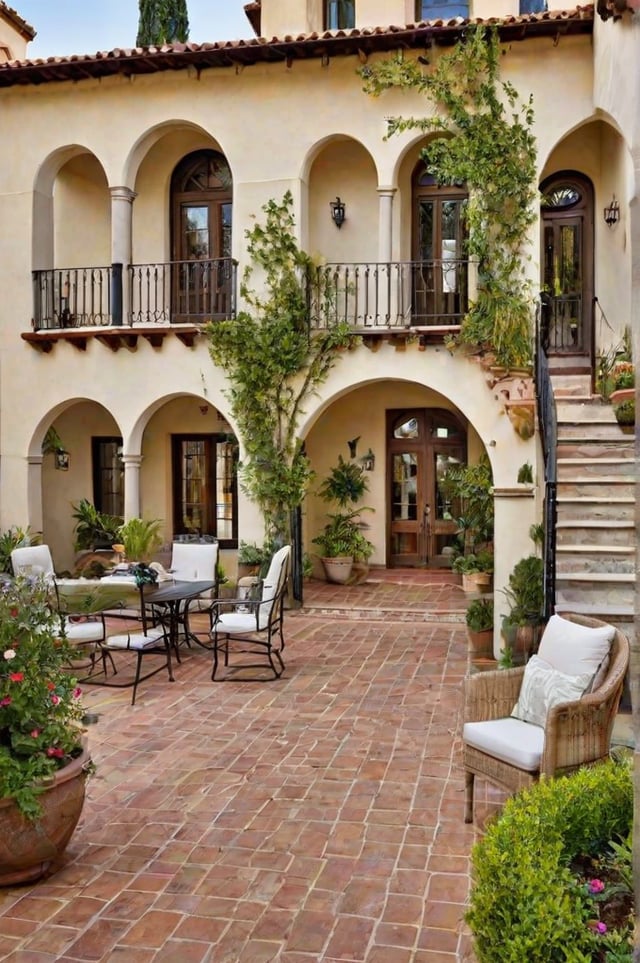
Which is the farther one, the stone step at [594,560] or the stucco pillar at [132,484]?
the stucco pillar at [132,484]

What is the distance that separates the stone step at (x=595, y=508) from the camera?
775 cm

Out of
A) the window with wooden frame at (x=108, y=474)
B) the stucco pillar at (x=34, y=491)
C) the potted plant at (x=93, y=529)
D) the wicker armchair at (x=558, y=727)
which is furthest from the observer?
the window with wooden frame at (x=108, y=474)

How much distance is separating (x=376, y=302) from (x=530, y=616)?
17.2 feet

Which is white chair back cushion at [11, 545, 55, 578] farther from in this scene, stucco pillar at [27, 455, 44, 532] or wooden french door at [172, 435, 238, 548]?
wooden french door at [172, 435, 238, 548]

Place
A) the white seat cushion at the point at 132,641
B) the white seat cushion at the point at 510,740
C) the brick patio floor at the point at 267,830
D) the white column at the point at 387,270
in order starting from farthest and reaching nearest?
the white column at the point at 387,270, the white seat cushion at the point at 132,641, the white seat cushion at the point at 510,740, the brick patio floor at the point at 267,830

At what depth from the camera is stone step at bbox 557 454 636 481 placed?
8.40 meters

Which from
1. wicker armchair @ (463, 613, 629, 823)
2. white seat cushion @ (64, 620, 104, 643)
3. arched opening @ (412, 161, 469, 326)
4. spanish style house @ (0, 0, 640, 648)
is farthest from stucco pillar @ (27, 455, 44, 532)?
wicker armchair @ (463, 613, 629, 823)

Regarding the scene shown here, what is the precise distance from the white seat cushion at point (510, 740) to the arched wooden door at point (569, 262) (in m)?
8.30

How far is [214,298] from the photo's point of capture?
11.5 m

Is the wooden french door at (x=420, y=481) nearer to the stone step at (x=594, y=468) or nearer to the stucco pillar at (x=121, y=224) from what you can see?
the stone step at (x=594, y=468)

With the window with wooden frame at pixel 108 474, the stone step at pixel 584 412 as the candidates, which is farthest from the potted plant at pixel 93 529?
the stone step at pixel 584 412

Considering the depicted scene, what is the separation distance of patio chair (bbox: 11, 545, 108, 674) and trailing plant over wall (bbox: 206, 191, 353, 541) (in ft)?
11.0

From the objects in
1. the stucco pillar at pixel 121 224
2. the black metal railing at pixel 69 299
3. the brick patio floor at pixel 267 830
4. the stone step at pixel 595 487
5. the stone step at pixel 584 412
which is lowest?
the brick patio floor at pixel 267 830

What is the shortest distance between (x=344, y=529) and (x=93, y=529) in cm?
420
